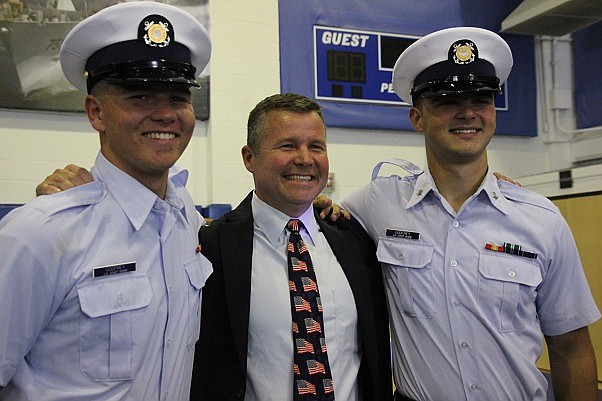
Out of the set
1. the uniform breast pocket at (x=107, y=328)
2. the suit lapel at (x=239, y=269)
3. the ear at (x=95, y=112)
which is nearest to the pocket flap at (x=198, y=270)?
the suit lapel at (x=239, y=269)

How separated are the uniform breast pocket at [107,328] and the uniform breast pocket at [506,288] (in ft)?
3.41

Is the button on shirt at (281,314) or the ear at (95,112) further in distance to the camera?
the button on shirt at (281,314)

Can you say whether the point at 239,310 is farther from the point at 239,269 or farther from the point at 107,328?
the point at 107,328

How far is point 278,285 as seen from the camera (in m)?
1.89

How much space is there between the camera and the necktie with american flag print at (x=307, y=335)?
69.2 inches

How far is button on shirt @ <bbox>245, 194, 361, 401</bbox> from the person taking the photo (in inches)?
70.7

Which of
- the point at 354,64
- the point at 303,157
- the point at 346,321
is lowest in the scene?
the point at 346,321

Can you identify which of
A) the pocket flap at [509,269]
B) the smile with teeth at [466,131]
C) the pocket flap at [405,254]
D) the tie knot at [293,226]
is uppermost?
the smile with teeth at [466,131]

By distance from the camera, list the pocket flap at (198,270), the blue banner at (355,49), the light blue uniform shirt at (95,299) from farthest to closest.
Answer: the blue banner at (355,49), the pocket flap at (198,270), the light blue uniform shirt at (95,299)

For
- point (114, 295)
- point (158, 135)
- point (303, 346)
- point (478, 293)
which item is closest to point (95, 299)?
point (114, 295)

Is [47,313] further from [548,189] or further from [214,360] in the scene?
[548,189]

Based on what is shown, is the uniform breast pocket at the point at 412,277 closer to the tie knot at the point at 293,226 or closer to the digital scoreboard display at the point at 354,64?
the tie knot at the point at 293,226

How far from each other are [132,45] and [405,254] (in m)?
1.04

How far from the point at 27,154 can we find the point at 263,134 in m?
2.34
